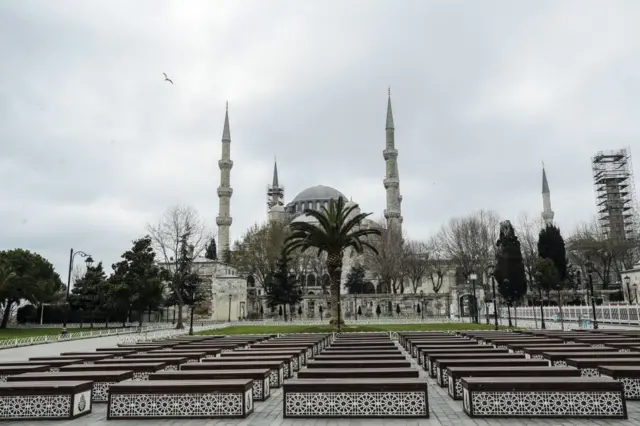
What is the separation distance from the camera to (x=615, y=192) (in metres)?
59.4

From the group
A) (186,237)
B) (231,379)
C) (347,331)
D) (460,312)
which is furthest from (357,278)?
(231,379)

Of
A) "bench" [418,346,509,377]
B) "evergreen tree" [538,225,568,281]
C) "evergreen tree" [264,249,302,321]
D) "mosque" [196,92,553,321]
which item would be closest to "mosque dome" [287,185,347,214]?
"mosque" [196,92,553,321]

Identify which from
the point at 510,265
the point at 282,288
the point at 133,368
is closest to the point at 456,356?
the point at 133,368

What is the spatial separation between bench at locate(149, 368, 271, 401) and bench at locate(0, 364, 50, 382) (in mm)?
3401

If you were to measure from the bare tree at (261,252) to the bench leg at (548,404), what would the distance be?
4705 centimetres

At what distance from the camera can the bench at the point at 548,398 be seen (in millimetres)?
6227

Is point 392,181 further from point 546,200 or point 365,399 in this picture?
point 365,399

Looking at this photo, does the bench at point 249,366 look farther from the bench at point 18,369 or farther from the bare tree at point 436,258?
the bare tree at point 436,258

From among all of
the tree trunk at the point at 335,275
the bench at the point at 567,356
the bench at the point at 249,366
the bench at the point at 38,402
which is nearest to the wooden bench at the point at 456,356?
the bench at the point at 567,356

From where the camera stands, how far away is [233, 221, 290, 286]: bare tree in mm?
54034

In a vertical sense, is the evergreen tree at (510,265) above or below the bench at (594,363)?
above

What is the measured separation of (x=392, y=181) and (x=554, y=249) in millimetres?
21094

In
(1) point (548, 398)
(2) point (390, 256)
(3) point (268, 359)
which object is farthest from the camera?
(2) point (390, 256)

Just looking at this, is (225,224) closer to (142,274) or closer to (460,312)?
(142,274)
